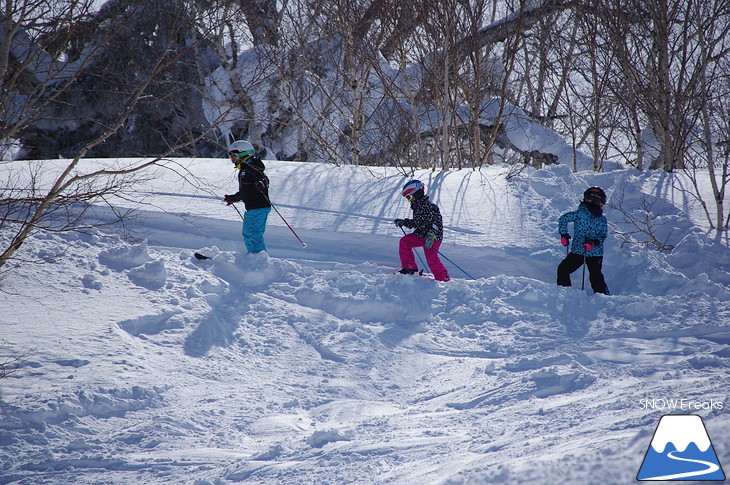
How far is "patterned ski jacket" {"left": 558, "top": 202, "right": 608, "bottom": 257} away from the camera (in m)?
6.12

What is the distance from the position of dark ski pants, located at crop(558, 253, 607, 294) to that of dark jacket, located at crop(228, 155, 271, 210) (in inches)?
150

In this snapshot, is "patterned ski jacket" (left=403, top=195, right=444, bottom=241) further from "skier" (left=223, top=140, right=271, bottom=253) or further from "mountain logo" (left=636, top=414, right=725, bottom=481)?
"mountain logo" (left=636, top=414, right=725, bottom=481)

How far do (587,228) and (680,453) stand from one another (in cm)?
397

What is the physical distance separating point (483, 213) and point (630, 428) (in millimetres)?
5579

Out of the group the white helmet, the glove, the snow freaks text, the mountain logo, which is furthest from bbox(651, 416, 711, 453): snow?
the white helmet

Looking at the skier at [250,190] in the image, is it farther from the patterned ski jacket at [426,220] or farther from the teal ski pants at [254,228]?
the patterned ski jacket at [426,220]

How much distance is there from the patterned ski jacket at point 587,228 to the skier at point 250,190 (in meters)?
3.69

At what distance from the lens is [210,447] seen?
11.0 feet

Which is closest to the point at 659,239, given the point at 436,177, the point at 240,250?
the point at 436,177

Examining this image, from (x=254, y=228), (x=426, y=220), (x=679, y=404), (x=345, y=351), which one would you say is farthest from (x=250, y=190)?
(x=679, y=404)

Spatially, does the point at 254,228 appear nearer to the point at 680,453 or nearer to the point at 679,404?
the point at 679,404

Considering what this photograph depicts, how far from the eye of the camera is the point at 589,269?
6199mm

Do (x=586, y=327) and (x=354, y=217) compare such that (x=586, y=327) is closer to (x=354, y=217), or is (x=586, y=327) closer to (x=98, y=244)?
(x=354, y=217)

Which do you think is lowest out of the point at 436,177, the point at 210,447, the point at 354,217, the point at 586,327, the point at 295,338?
the point at 210,447
